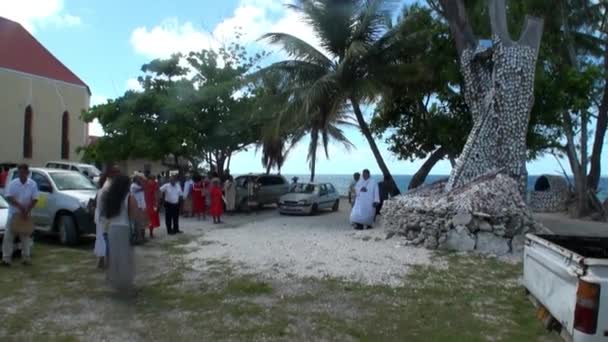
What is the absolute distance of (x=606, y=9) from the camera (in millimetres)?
23047

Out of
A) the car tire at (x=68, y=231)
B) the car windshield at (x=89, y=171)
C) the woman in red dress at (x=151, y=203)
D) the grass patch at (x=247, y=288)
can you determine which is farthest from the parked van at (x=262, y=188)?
the grass patch at (x=247, y=288)

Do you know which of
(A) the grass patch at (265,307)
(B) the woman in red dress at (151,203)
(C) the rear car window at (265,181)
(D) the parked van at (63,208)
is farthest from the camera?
(C) the rear car window at (265,181)

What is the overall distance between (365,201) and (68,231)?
7.47m

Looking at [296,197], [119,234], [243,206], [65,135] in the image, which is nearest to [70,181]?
[119,234]

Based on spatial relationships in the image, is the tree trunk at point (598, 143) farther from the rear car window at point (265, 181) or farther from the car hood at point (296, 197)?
the rear car window at point (265, 181)

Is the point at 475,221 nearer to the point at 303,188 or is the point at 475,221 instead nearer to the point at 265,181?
the point at 303,188

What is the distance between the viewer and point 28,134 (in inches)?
1396

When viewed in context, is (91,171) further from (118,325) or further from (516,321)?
(516,321)

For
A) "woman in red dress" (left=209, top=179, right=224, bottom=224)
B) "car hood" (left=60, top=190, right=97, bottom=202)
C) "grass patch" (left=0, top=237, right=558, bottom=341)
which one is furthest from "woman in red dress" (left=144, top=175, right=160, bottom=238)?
"grass patch" (left=0, top=237, right=558, bottom=341)

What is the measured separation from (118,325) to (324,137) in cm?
2844

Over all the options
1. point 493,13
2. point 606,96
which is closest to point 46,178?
point 493,13

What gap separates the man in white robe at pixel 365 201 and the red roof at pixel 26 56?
89.4 ft

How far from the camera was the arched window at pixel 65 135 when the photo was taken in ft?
126

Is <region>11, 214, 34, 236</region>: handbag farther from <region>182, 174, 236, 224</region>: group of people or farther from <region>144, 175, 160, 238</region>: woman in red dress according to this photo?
<region>182, 174, 236, 224</region>: group of people
